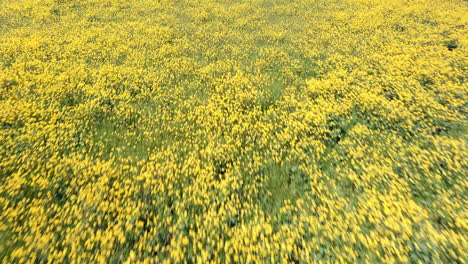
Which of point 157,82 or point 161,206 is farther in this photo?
point 157,82

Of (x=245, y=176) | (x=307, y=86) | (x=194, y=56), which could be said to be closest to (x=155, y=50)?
(x=194, y=56)

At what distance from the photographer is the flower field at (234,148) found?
5.94 meters

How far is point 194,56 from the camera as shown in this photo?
15766 millimetres

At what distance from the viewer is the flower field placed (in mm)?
5941

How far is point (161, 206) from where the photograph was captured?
681 centimetres

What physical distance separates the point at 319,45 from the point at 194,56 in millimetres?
8781

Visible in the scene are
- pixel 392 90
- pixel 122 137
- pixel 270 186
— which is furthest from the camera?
pixel 392 90

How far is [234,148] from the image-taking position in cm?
874

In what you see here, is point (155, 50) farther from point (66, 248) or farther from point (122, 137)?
point (66, 248)

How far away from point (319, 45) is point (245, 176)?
13.3m

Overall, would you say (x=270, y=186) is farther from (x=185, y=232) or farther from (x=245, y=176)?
(x=185, y=232)

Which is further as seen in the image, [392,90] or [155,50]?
[155,50]

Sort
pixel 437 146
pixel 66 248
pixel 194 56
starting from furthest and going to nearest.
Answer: pixel 194 56
pixel 437 146
pixel 66 248

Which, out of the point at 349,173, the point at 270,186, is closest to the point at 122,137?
the point at 270,186
